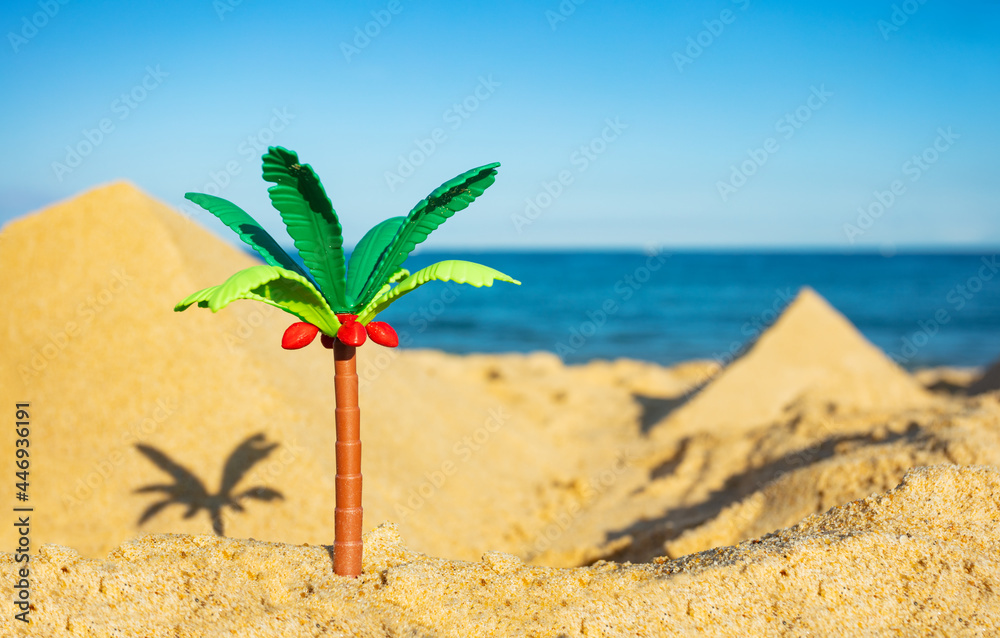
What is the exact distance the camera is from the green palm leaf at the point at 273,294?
7.18 feet

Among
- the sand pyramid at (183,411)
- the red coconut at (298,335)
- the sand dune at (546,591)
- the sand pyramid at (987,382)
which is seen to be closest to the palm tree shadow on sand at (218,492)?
the sand pyramid at (183,411)

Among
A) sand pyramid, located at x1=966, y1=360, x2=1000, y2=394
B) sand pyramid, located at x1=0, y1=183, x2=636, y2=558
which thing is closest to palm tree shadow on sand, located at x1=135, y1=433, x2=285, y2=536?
sand pyramid, located at x1=0, y1=183, x2=636, y2=558

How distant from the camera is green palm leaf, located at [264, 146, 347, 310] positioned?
2.31 metres

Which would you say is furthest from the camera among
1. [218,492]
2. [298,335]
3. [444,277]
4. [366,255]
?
[218,492]

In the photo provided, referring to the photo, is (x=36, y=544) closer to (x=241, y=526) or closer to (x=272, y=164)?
(x=241, y=526)

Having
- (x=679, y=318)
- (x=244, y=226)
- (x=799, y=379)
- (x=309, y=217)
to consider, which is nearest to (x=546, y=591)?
(x=309, y=217)

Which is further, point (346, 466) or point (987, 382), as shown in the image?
point (987, 382)

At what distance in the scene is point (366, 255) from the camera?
283 cm

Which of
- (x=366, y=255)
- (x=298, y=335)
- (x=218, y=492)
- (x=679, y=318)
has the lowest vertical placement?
(x=218, y=492)

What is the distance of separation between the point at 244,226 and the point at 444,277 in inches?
37.3

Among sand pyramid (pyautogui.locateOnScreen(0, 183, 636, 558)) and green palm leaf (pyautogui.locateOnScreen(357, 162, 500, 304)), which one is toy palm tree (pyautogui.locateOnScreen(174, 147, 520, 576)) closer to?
green palm leaf (pyautogui.locateOnScreen(357, 162, 500, 304))

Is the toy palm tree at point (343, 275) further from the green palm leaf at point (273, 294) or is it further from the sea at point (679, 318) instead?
the sea at point (679, 318)

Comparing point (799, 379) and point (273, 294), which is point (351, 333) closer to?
point (273, 294)

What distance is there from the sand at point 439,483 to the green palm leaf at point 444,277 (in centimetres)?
114
